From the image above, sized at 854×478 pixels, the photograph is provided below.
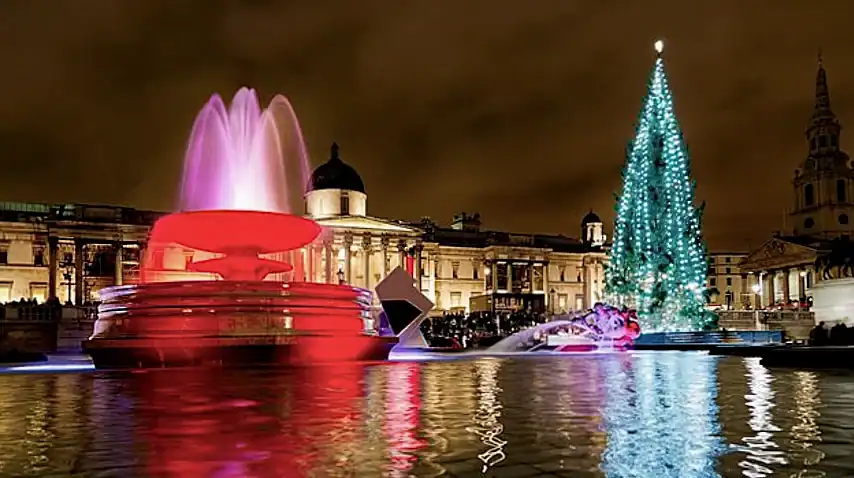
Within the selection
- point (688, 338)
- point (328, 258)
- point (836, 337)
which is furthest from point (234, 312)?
point (328, 258)

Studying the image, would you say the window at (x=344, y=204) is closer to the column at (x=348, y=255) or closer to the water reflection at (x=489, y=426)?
the column at (x=348, y=255)

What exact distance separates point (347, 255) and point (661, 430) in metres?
65.7

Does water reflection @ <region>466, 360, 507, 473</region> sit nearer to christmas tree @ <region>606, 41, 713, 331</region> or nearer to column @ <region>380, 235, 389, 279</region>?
christmas tree @ <region>606, 41, 713, 331</region>

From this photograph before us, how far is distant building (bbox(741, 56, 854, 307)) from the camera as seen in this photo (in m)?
85.9

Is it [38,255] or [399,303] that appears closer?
[399,303]

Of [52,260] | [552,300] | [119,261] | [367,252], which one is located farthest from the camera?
[552,300]

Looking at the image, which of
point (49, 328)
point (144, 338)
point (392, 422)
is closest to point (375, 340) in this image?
point (144, 338)

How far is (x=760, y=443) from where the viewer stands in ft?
14.6

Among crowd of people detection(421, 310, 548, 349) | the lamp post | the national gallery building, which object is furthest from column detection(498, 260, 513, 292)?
Answer: crowd of people detection(421, 310, 548, 349)

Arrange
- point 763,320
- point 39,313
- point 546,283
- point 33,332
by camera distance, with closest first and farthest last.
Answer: point 33,332
point 39,313
point 763,320
point 546,283

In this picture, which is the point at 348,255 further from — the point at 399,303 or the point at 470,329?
the point at 399,303

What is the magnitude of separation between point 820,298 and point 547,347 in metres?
7.89

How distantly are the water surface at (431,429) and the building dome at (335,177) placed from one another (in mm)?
60942

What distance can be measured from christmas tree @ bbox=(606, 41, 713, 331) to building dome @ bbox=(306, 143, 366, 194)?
128 ft
